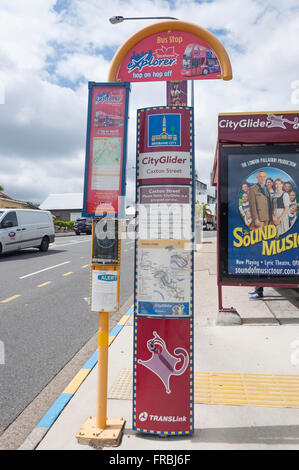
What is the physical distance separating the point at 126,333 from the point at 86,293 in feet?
10.5

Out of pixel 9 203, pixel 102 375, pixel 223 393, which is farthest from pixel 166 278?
pixel 9 203

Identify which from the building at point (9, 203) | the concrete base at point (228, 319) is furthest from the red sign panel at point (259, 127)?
the building at point (9, 203)

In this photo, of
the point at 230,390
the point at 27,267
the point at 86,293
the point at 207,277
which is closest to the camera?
the point at 230,390

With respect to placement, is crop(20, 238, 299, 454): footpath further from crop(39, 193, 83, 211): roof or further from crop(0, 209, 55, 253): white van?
crop(39, 193, 83, 211): roof

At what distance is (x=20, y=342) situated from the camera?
5262mm

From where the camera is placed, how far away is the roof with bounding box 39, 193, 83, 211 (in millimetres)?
74619

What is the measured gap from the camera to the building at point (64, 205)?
242ft

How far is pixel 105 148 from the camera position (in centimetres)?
291

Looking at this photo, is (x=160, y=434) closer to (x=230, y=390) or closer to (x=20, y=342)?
(x=230, y=390)

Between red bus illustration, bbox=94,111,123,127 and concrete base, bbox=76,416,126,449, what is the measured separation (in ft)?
8.03

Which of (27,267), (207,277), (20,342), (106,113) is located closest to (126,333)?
(20,342)

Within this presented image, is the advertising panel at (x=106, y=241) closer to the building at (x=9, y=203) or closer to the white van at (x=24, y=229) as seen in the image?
the white van at (x=24, y=229)

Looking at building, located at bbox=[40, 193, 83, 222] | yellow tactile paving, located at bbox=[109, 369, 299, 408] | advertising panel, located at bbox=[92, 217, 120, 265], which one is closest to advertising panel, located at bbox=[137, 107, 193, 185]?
advertising panel, located at bbox=[92, 217, 120, 265]

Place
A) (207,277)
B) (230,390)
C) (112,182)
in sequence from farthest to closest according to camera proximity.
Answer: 1. (207,277)
2. (230,390)
3. (112,182)
